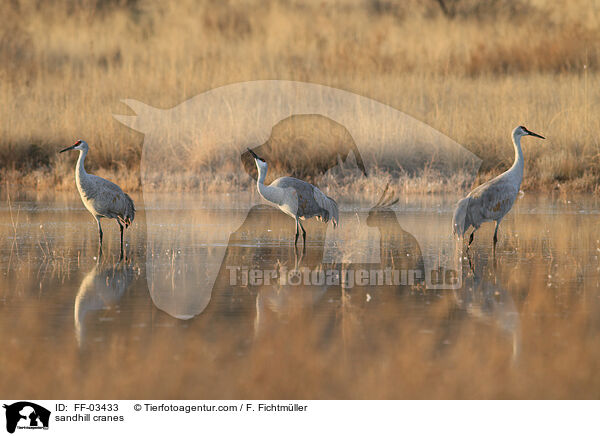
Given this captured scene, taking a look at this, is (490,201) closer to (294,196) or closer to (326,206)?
(326,206)

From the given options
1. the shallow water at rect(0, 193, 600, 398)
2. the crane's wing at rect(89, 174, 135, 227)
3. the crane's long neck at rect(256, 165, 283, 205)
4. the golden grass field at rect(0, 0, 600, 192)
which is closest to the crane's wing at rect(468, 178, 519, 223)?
the shallow water at rect(0, 193, 600, 398)

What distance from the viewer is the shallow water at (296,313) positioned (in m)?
4.78

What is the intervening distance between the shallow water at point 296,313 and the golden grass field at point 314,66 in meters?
5.47

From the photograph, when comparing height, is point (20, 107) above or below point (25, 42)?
below

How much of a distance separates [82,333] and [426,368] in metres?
2.10

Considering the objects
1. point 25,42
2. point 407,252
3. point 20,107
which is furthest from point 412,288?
point 25,42

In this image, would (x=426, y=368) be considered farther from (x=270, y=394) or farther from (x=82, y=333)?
(x=82, y=333)

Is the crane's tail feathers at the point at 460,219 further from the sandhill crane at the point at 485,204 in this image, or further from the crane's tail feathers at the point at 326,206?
the crane's tail feathers at the point at 326,206

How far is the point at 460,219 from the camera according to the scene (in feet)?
A: 29.6

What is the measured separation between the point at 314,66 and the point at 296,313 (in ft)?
52.4

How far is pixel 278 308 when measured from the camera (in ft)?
21.2

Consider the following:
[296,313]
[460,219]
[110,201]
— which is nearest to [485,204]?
[460,219]
